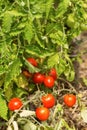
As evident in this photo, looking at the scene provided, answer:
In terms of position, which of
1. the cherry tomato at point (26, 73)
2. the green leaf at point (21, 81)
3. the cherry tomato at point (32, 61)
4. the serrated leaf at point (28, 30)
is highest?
the serrated leaf at point (28, 30)

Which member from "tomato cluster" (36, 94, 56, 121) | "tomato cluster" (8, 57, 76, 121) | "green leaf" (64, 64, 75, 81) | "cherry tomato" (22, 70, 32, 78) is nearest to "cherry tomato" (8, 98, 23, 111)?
"tomato cluster" (8, 57, 76, 121)

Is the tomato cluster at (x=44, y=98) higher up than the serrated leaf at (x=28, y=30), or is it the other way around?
the serrated leaf at (x=28, y=30)

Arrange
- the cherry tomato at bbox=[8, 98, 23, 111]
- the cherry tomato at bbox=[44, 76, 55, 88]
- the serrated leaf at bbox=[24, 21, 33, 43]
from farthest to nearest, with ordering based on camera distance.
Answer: the cherry tomato at bbox=[44, 76, 55, 88] → the cherry tomato at bbox=[8, 98, 23, 111] → the serrated leaf at bbox=[24, 21, 33, 43]

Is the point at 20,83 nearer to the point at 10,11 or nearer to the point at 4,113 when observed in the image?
the point at 4,113

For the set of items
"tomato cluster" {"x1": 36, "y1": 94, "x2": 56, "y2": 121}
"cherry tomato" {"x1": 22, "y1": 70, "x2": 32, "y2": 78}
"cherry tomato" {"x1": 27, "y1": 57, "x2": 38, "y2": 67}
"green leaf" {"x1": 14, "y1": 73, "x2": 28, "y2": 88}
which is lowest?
"tomato cluster" {"x1": 36, "y1": 94, "x2": 56, "y2": 121}

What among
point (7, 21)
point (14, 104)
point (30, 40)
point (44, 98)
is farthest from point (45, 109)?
point (7, 21)

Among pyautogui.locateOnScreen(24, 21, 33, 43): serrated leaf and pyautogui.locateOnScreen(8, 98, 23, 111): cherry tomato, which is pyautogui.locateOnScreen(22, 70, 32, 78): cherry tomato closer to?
pyautogui.locateOnScreen(8, 98, 23, 111): cherry tomato

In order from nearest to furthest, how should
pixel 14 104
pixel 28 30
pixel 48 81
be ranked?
1. pixel 28 30
2. pixel 14 104
3. pixel 48 81

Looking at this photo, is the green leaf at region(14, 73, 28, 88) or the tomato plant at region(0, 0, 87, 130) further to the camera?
the green leaf at region(14, 73, 28, 88)

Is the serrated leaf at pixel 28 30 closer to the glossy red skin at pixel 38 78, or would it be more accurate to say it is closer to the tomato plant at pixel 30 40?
the tomato plant at pixel 30 40

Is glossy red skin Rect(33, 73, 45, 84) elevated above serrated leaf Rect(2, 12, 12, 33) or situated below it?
below

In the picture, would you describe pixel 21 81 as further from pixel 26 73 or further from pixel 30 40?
pixel 30 40

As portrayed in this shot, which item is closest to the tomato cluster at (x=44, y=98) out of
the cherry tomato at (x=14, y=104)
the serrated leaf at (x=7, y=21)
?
the cherry tomato at (x=14, y=104)

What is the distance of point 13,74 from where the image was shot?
6.05ft
